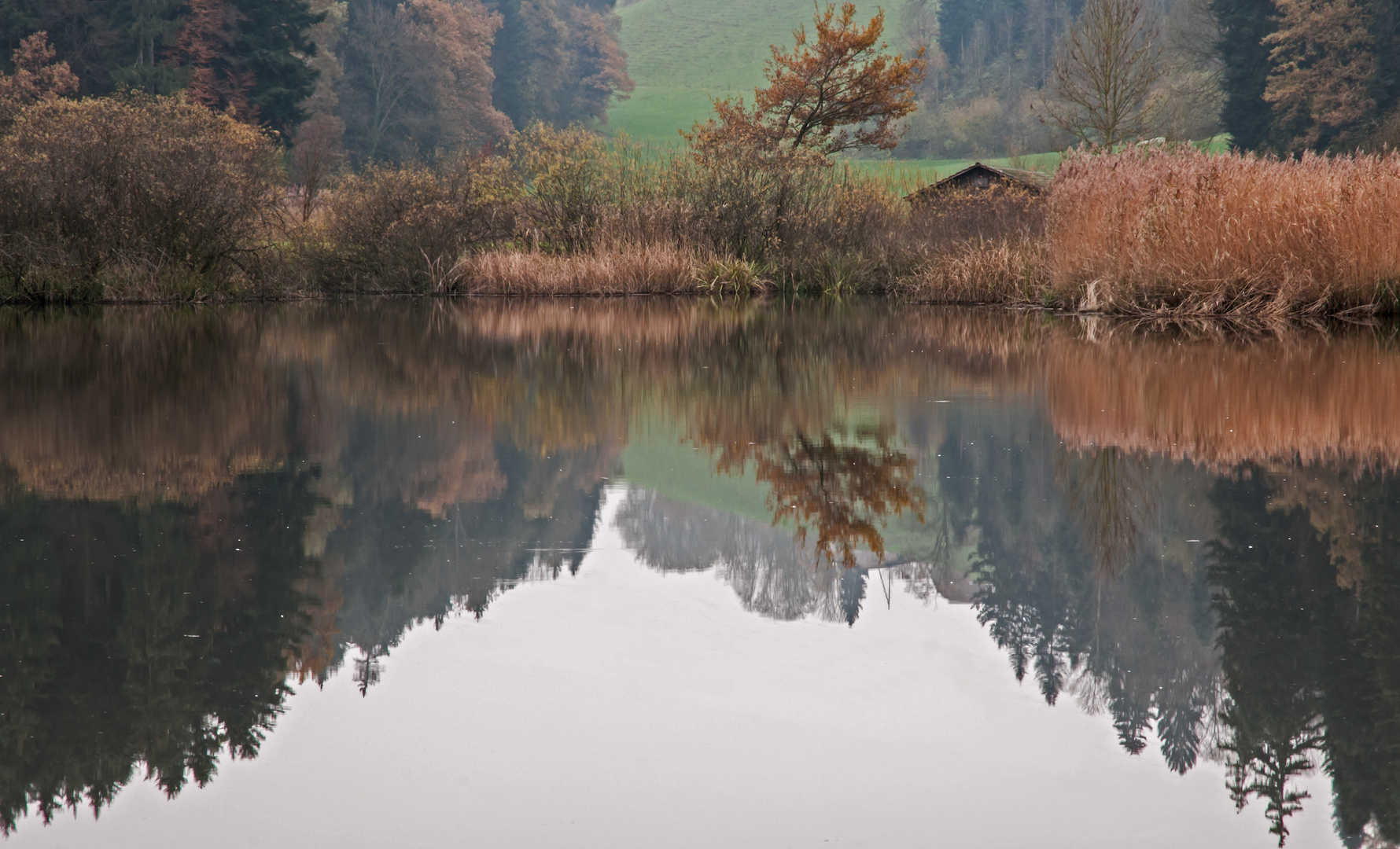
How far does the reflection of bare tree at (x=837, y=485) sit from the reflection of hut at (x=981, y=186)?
14622 mm

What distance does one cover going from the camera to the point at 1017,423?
4.45 m

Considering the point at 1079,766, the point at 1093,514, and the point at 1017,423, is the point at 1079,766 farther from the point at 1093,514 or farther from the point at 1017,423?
the point at 1017,423

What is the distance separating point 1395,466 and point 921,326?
6.96m

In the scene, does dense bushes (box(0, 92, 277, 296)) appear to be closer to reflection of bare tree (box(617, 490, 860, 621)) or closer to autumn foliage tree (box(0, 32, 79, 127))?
reflection of bare tree (box(617, 490, 860, 621))

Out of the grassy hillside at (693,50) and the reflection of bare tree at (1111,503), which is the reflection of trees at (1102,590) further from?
the grassy hillside at (693,50)

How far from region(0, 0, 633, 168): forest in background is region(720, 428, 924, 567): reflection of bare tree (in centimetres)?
2220

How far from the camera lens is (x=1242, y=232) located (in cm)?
945

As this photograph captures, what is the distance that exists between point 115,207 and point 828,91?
16.2 meters

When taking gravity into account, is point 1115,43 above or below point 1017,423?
above

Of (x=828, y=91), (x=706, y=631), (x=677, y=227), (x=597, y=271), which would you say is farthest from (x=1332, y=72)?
(x=706, y=631)

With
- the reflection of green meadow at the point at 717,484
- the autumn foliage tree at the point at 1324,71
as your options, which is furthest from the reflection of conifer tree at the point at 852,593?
the autumn foliage tree at the point at 1324,71

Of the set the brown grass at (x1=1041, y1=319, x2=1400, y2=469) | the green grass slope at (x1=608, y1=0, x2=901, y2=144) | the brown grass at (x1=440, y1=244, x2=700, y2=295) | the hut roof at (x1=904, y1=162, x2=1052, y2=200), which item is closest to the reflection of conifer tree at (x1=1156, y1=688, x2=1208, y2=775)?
the brown grass at (x1=1041, y1=319, x2=1400, y2=469)

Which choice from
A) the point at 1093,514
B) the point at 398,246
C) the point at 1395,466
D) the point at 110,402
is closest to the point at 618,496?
the point at 1093,514

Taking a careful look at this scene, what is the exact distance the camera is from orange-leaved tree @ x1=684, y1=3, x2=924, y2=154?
25016 mm
